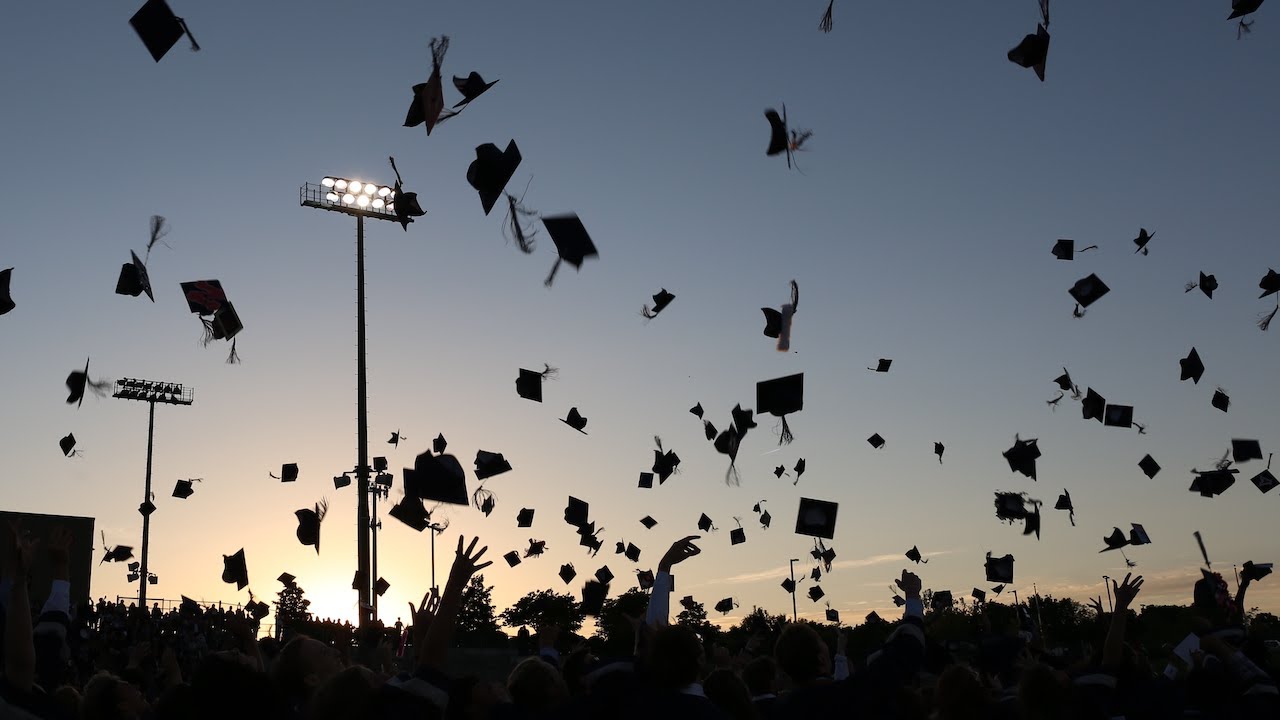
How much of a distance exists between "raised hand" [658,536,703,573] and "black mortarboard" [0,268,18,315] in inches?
372

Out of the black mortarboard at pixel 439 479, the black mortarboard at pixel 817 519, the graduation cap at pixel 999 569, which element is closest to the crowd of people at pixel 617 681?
the black mortarboard at pixel 439 479

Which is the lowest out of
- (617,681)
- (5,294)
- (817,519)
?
(617,681)

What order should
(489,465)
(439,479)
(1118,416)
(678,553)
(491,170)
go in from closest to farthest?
(678,553)
(439,479)
(491,170)
(489,465)
(1118,416)

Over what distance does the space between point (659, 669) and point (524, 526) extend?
15.9 meters

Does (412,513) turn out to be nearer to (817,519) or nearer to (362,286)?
(817,519)

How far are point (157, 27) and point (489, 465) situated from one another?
5846mm

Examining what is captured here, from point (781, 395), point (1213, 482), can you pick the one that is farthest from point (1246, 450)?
point (781, 395)

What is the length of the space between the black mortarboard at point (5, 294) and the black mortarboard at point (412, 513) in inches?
227

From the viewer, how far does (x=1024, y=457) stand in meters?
15.4

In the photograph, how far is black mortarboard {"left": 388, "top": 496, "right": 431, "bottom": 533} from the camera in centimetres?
841

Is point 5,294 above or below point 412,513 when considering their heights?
above

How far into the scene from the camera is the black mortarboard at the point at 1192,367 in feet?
49.5

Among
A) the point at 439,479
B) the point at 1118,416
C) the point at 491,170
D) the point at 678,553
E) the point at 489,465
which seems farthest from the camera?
the point at 1118,416

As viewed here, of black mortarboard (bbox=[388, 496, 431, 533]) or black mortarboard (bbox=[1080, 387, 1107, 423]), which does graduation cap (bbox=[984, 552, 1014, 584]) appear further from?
black mortarboard (bbox=[388, 496, 431, 533])
